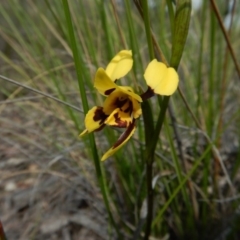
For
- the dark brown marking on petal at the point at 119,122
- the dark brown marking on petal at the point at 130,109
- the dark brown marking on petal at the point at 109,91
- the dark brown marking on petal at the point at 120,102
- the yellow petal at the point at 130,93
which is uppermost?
the dark brown marking on petal at the point at 109,91

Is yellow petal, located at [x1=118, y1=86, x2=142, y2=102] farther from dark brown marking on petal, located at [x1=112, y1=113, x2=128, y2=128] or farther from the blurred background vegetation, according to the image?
the blurred background vegetation

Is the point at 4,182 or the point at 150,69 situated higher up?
the point at 150,69

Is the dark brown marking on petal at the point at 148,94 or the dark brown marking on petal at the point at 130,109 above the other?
the dark brown marking on petal at the point at 148,94

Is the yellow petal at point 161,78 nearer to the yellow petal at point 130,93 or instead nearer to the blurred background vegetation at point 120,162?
the yellow petal at point 130,93

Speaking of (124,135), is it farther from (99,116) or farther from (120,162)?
(120,162)

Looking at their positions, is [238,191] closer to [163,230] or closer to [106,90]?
[163,230]

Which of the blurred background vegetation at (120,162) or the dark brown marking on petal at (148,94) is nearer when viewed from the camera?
the dark brown marking on petal at (148,94)

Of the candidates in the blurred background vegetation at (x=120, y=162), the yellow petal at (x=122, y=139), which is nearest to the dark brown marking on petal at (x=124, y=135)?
the yellow petal at (x=122, y=139)

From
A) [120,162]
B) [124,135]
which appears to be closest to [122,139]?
[124,135]

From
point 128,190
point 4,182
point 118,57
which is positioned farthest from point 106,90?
point 4,182
